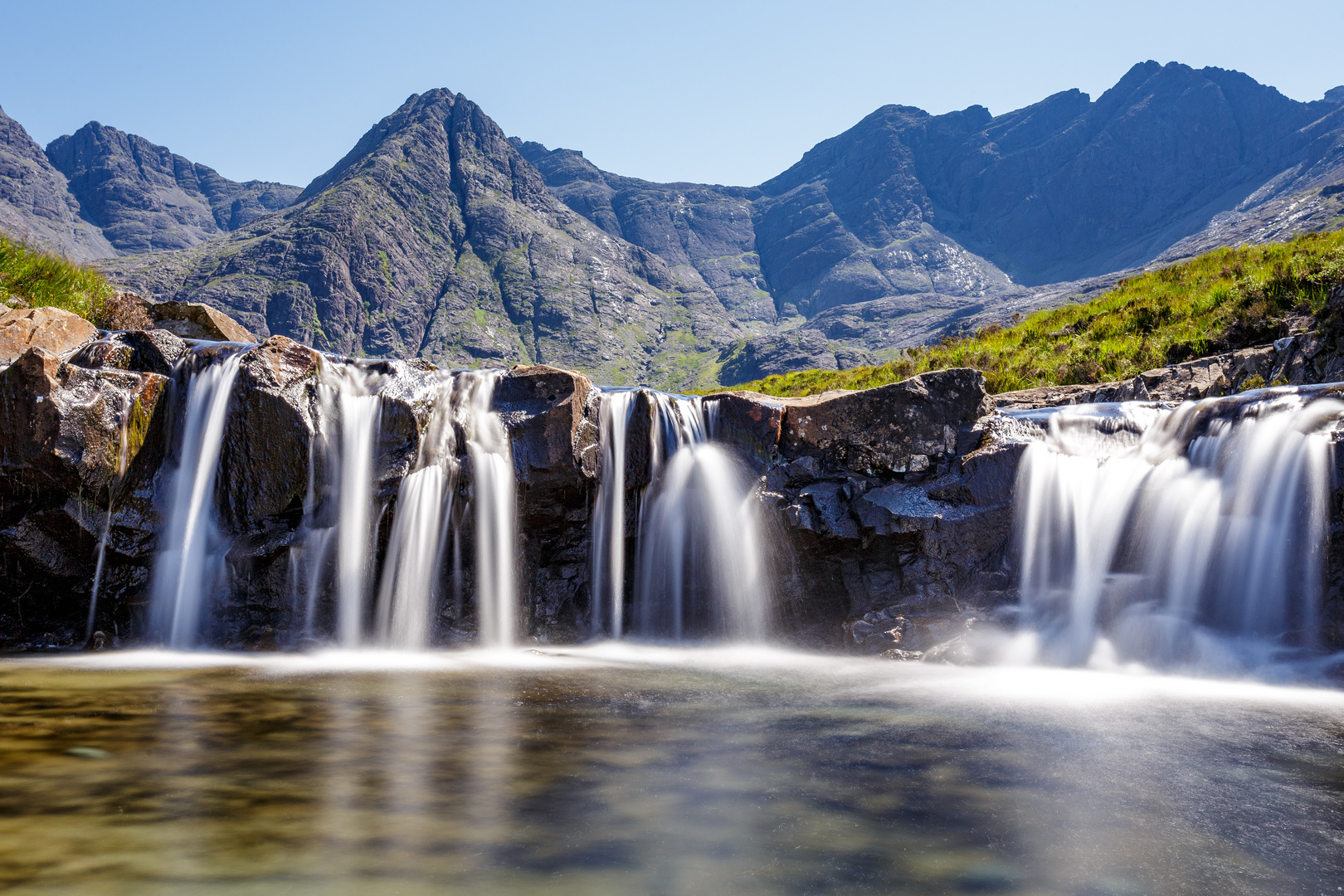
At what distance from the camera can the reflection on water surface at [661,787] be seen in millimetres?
5074

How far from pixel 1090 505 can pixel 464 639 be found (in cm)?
1141

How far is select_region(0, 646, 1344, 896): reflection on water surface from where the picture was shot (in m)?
5.07

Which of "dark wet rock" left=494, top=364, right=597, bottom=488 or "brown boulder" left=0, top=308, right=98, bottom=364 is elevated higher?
"brown boulder" left=0, top=308, right=98, bottom=364

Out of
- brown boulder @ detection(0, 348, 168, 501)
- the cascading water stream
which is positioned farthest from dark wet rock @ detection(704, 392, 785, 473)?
brown boulder @ detection(0, 348, 168, 501)

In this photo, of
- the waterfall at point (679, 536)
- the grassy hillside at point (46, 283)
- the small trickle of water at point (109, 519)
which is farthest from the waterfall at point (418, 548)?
the grassy hillside at point (46, 283)

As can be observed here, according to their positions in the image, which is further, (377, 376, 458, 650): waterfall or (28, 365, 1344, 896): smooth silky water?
(377, 376, 458, 650): waterfall

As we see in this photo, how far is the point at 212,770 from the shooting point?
687 cm

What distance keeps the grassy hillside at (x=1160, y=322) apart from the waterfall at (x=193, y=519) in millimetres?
21083

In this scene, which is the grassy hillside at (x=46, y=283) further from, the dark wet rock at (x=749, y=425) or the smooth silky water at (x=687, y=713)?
the dark wet rock at (x=749, y=425)

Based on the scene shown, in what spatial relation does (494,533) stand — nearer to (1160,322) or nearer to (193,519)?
(193,519)

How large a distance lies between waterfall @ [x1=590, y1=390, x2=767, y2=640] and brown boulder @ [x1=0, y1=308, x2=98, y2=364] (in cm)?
1002

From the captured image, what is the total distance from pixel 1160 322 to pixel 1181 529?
43.7 ft

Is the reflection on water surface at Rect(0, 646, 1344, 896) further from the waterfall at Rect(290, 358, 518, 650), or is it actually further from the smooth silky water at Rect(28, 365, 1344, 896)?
the waterfall at Rect(290, 358, 518, 650)

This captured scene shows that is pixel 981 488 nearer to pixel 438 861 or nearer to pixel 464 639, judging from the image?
pixel 464 639
